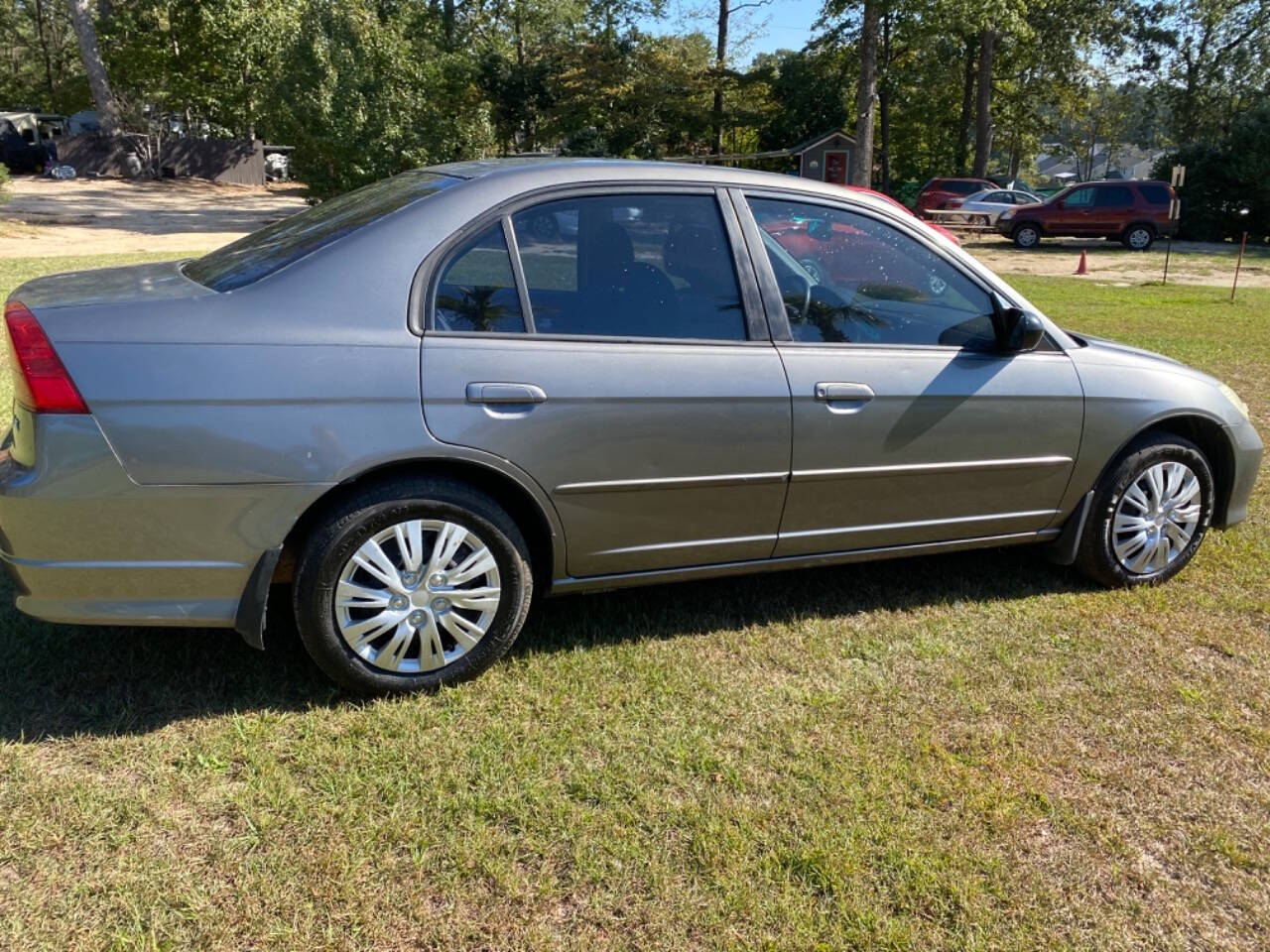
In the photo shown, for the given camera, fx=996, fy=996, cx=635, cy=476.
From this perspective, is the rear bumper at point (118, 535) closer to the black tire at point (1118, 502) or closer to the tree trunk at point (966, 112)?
the black tire at point (1118, 502)

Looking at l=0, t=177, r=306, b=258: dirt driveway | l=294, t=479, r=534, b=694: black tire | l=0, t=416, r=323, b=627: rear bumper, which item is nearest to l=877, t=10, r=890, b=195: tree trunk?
l=0, t=177, r=306, b=258: dirt driveway

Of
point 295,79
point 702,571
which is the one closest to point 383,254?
point 702,571

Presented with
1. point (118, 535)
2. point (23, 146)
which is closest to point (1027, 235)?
point (118, 535)

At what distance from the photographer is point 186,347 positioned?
2.78 m

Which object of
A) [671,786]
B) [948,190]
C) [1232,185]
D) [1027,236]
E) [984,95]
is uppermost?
[984,95]

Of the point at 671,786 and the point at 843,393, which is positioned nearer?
the point at 671,786

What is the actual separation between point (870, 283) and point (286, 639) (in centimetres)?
256

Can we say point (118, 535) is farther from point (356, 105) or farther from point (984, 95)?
point (984, 95)

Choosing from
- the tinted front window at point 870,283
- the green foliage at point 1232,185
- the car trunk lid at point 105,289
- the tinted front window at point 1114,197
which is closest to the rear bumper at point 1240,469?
the tinted front window at point 870,283

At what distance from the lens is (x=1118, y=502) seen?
414 centimetres

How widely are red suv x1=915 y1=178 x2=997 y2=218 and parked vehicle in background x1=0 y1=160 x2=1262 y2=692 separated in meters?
29.5

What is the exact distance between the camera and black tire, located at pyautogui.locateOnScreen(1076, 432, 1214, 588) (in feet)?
13.5

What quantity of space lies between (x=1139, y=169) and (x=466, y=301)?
369 feet

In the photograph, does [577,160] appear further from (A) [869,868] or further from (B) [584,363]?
(A) [869,868]
